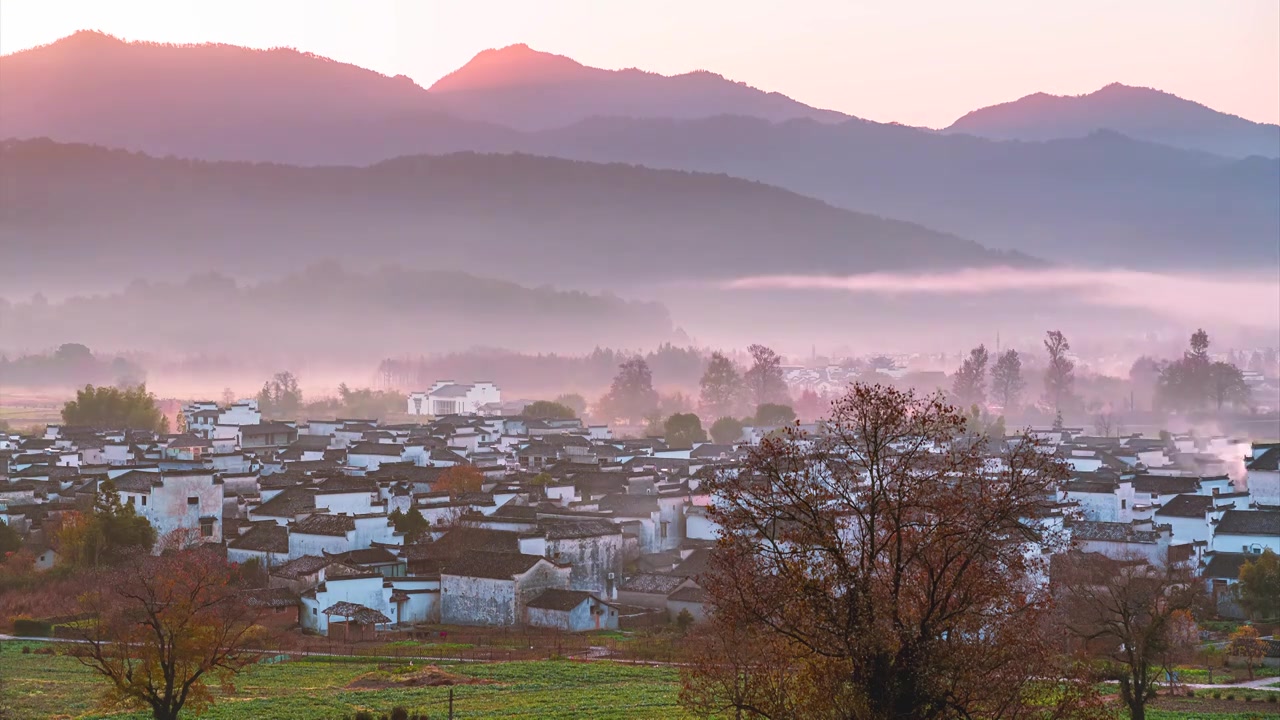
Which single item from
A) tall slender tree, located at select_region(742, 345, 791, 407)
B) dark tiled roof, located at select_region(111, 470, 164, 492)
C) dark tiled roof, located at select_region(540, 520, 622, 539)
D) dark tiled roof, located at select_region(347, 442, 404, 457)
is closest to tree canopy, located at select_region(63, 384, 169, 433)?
dark tiled roof, located at select_region(347, 442, 404, 457)

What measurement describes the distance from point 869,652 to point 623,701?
54.5 ft

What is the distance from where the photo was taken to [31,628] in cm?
4759

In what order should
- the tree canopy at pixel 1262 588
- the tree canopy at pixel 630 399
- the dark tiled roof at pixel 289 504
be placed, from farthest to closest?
the tree canopy at pixel 630 399
the dark tiled roof at pixel 289 504
the tree canopy at pixel 1262 588

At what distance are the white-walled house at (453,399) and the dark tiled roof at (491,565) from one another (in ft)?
297

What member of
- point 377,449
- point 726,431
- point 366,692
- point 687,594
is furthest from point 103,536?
point 726,431

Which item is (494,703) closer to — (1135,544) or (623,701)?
(623,701)

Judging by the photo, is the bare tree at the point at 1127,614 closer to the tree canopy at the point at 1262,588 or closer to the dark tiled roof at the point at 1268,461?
the tree canopy at the point at 1262,588

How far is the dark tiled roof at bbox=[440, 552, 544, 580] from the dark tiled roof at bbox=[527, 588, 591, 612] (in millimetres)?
1177

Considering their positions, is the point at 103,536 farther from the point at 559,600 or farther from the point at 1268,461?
the point at 1268,461

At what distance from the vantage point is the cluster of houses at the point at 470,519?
166 ft

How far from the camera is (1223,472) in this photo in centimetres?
8969

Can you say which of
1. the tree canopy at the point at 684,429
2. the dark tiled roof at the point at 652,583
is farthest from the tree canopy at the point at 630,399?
the dark tiled roof at the point at 652,583

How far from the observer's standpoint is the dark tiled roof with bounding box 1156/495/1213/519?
198 ft

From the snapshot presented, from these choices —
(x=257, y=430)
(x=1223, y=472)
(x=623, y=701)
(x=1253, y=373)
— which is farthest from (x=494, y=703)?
(x=1253, y=373)
